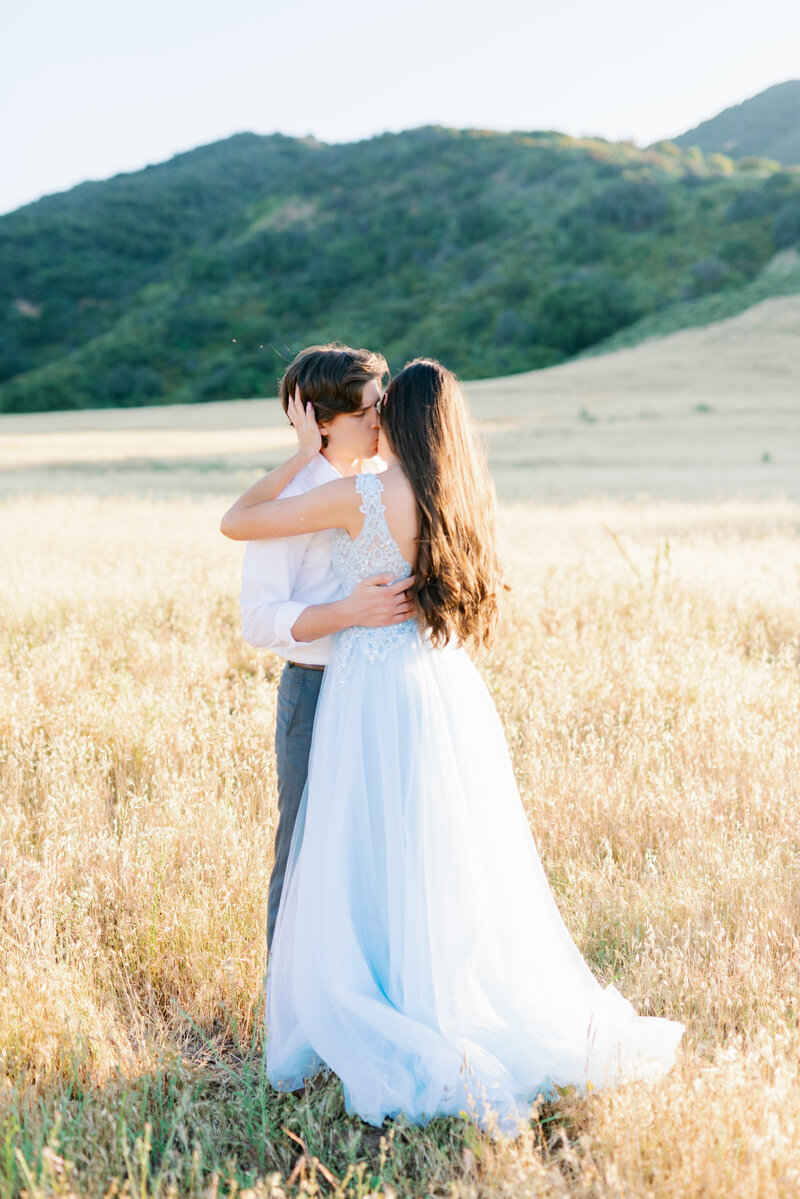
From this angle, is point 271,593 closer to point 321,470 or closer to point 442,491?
point 321,470

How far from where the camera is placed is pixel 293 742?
308 centimetres

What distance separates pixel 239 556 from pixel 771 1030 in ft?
25.9

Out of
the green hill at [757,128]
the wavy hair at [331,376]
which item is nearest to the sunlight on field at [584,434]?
the wavy hair at [331,376]

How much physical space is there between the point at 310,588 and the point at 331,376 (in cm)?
71

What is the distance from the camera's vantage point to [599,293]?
67.4 m

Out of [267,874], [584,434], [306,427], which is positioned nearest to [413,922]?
[267,874]

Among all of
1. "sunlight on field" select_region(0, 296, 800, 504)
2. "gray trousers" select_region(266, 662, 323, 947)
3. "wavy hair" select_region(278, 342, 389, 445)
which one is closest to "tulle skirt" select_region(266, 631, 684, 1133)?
"gray trousers" select_region(266, 662, 323, 947)

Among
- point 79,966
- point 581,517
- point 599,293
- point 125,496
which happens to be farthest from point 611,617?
point 599,293

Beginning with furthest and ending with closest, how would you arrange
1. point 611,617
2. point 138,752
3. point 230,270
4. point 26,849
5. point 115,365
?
point 230,270
point 115,365
point 611,617
point 138,752
point 26,849

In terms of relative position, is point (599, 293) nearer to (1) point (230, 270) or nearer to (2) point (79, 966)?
(1) point (230, 270)

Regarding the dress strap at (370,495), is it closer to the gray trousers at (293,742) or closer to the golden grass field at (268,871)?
the gray trousers at (293,742)

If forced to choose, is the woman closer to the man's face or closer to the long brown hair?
the long brown hair

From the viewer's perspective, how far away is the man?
2.85 metres

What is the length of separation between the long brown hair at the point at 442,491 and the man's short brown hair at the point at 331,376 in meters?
0.12
